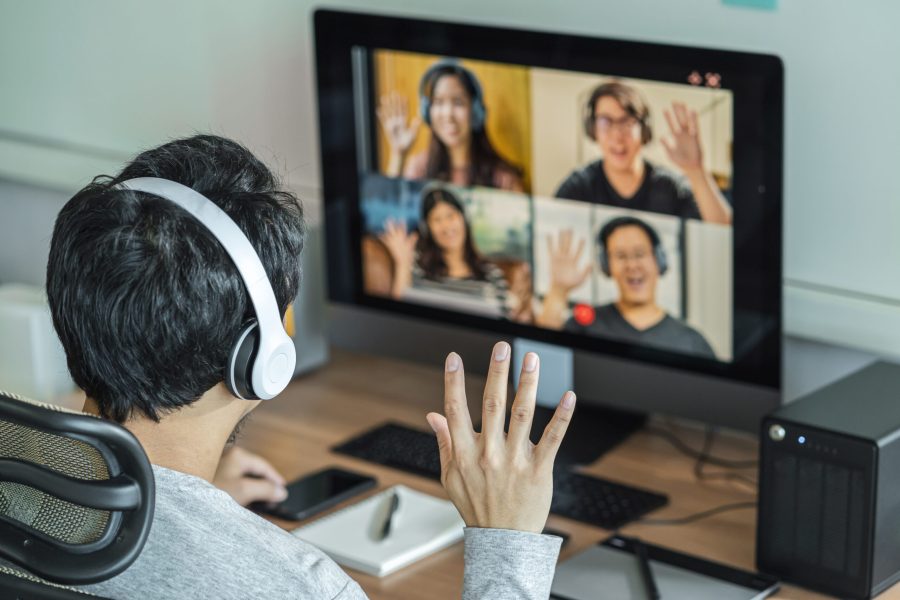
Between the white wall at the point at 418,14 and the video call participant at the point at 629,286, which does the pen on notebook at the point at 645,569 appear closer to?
the video call participant at the point at 629,286

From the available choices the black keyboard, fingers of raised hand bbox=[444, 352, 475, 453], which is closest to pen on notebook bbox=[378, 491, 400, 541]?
the black keyboard

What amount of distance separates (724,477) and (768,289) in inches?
11.9

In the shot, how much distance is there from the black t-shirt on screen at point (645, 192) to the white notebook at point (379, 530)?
1.43 ft

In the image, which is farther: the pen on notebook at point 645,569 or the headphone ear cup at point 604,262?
the headphone ear cup at point 604,262

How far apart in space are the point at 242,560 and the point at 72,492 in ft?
0.64

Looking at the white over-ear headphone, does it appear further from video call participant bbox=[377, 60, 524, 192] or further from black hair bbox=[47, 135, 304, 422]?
video call participant bbox=[377, 60, 524, 192]

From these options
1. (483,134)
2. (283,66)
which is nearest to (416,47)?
(483,134)

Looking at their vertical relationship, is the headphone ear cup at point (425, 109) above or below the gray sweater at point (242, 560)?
above

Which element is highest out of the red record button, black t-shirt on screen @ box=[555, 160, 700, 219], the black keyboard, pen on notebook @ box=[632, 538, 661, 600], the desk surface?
black t-shirt on screen @ box=[555, 160, 700, 219]

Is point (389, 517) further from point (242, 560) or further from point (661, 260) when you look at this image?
point (242, 560)

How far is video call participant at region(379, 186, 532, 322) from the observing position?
73.0 inches

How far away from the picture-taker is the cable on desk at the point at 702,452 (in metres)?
1.83

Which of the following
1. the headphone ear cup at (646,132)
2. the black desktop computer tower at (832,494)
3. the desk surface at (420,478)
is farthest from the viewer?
the headphone ear cup at (646,132)

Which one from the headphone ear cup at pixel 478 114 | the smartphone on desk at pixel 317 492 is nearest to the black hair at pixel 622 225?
the headphone ear cup at pixel 478 114
